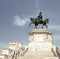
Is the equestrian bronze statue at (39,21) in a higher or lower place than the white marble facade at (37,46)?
higher

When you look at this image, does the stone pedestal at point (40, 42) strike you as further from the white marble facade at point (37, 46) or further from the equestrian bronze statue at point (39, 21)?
the equestrian bronze statue at point (39, 21)

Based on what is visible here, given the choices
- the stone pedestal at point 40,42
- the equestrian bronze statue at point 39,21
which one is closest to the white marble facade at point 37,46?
the stone pedestal at point 40,42

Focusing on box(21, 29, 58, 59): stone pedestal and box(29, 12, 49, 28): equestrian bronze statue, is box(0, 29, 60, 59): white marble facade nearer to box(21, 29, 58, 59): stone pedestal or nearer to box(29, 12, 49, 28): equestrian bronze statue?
box(21, 29, 58, 59): stone pedestal

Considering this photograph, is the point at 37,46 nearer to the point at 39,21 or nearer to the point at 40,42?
the point at 40,42

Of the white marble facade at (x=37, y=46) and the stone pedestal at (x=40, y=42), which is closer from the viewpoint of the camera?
the white marble facade at (x=37, y=46)

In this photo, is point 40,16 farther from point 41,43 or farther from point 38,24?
point 41,43

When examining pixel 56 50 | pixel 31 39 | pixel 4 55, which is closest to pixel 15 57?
pixel 4 55

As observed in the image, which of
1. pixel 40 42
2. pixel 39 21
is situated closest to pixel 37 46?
pixel 40 42

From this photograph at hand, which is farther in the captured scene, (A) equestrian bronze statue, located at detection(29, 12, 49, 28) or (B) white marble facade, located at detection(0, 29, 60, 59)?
(A) equestrian bronze statue, located at detection(29, 12, 49, 28)

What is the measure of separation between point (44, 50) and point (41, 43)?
54.2 inches

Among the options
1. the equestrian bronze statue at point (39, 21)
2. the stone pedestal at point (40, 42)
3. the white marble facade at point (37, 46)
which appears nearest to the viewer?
the white marble facade at point (37, 46)

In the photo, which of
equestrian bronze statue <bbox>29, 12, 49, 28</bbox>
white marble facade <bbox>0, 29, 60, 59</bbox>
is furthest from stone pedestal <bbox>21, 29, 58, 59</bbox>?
equestrian bronze statue <bbox>29, 12, 49, 28</bbox>

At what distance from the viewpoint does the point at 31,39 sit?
3744 centimetres

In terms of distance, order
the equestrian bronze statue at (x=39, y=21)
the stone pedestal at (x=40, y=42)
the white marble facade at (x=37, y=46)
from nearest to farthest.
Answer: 1. the white marble facade at (x=37, y=46)
2. the stone pedestal at (x=40, y=42)
3. the equestrian bronze statue at (x=39, y=21)
